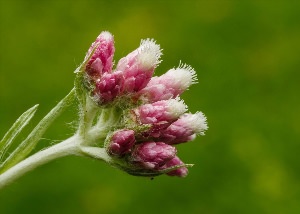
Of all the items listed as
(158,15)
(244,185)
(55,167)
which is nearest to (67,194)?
(55,167)

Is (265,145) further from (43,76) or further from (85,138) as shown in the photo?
(85,138)

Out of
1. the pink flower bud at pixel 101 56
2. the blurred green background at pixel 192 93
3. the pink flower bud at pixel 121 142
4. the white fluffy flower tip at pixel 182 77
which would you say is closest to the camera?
the pink flower bud at pixel 121 142

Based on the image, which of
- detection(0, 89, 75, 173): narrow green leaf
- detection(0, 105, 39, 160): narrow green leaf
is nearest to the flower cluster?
detection(0, 89, 75, 173): narrow green leaf

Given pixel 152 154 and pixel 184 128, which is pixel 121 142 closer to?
pixel 152 154

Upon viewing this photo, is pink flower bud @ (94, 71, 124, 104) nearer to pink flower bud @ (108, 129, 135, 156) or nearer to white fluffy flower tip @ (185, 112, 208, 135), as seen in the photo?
pink flower bud @ (108, 129, 135, 156)

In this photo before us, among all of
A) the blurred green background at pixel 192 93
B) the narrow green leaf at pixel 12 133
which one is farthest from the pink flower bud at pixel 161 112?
the blurred green background at pixel 192 93

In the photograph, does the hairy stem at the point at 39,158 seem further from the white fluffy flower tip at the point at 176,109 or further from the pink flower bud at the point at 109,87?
the white fluffy flower tip at the point at 176,109
